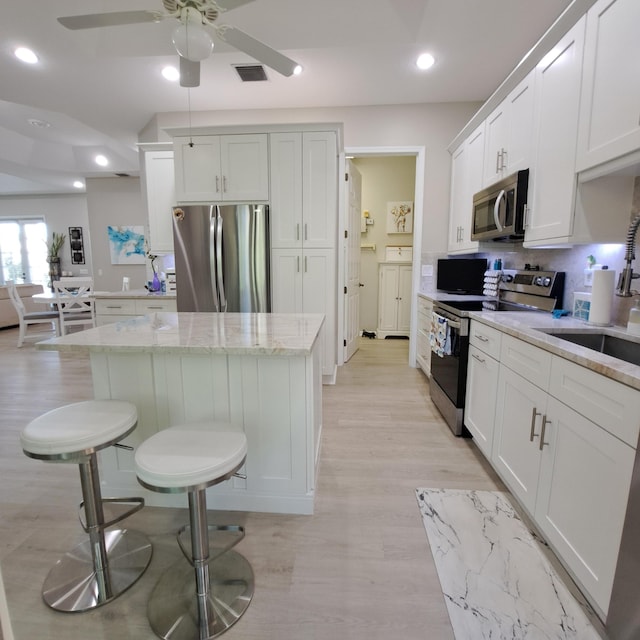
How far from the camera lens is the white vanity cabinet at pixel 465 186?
10.2 feet

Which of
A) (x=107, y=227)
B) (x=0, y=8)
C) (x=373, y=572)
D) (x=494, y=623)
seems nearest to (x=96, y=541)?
(x=373, y=572)

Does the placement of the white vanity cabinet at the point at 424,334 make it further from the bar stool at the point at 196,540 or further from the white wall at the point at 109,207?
the white wall at the point at 109,207

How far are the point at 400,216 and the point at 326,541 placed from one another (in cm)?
507

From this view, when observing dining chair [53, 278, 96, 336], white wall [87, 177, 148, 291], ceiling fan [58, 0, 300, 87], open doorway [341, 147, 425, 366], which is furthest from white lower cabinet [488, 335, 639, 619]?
white wall [87, 177, 148, 291]

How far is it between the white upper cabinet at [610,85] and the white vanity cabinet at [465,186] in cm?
139

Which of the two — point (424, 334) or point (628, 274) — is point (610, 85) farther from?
point (424, 334)

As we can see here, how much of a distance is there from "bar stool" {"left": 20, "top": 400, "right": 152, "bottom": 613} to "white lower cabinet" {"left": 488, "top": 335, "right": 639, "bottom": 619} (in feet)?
5.60

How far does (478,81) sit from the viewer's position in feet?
11.1

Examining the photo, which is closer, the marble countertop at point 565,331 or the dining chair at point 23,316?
the marble countertop at point 565,331

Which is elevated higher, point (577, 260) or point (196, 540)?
point (577, 260)

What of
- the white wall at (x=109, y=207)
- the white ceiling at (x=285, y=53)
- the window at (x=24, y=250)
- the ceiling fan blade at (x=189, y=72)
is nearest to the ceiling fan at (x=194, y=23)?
the ceiling fan blade at (x=189, y=72)

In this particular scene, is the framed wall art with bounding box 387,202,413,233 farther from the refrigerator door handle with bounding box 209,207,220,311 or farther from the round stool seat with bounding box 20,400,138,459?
the round stool seat with bounding box 20,400,138,459

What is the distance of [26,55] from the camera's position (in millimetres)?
2936

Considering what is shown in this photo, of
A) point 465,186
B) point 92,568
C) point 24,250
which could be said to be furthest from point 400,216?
point 24,250
